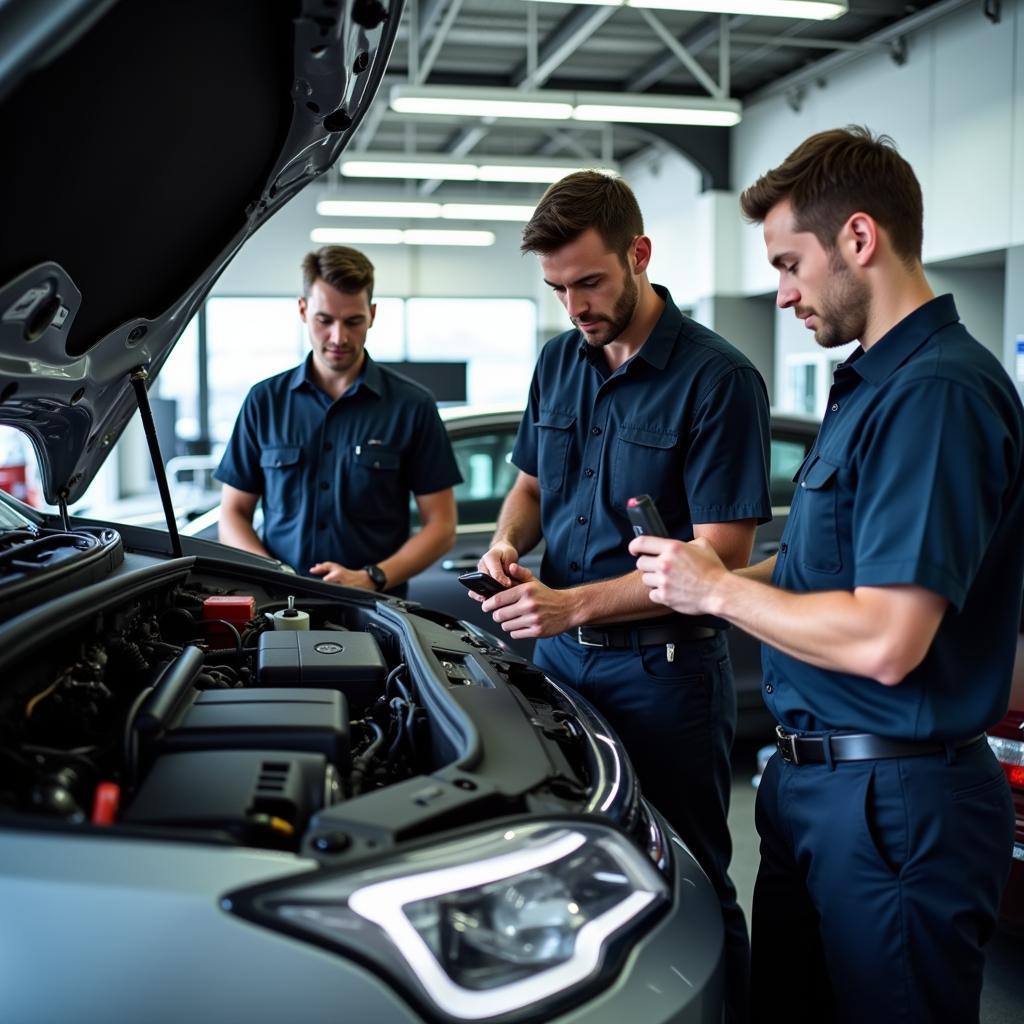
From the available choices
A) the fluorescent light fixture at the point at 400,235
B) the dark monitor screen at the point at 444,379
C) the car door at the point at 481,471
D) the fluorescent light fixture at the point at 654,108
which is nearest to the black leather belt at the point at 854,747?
the car door at the point at 481,471

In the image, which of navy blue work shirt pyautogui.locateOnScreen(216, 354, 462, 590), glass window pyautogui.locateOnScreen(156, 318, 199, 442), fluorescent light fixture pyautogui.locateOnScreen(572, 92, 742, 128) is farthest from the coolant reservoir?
glass window pyautogui.locateOnScreen(156, 318, 199, 442)

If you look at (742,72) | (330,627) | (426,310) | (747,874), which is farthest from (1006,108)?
(426,310)

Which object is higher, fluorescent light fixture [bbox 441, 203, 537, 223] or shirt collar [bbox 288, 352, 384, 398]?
fluorescent light fixture [bbox 441, 203, 537, 223]

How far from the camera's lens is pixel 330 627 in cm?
212

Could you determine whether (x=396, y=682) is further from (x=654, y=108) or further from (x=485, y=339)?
(x=485, y=339)

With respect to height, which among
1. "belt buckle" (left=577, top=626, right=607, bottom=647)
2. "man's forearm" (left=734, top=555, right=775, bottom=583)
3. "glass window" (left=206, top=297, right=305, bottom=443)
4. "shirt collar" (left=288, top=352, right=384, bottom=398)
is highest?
"glass window" (left=206, top=297, right=305, bottom=443)

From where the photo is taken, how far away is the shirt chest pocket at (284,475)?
2801 millimetres

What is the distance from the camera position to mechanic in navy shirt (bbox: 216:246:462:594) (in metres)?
2.78

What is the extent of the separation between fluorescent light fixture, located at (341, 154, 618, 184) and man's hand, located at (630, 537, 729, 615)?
7.87 metres

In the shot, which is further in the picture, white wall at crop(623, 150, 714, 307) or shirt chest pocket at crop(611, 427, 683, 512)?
white wall at crop(623, 150, 714, 307)

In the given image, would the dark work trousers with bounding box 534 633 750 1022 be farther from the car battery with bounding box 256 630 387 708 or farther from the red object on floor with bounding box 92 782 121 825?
the red object on floor with bounding box 92 782 121 825

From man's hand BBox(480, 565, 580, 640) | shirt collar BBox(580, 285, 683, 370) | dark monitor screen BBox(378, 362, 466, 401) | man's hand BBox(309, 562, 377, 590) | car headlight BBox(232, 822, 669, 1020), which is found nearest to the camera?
car headlight BBox(232, 822, 669, 1020)

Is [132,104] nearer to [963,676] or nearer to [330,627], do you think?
[330,627]

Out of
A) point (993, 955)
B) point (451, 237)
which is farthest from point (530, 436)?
point (451, 237)
